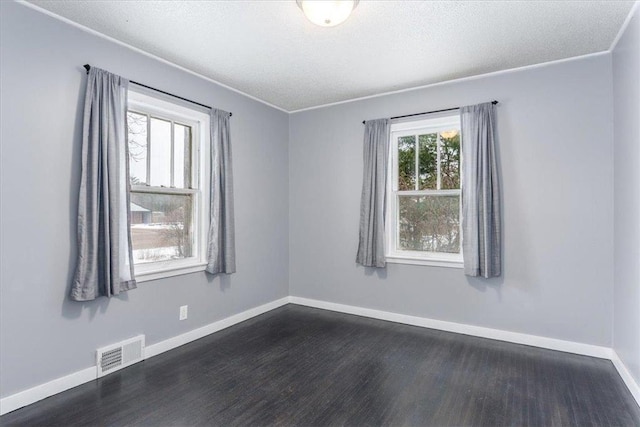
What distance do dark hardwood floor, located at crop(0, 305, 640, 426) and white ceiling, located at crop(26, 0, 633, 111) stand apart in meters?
2.70

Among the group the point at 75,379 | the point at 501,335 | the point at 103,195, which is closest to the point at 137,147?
the point at 103,195

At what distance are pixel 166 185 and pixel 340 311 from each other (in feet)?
8.44

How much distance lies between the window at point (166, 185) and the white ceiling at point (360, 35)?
0.54 m

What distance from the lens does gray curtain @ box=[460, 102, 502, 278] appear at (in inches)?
136

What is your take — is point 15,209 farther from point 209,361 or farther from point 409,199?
point 409,199

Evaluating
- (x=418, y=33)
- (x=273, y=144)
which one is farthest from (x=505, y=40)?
(x=273, y=144)

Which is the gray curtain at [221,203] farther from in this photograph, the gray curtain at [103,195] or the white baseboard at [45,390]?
the white baseboard at [45,390]

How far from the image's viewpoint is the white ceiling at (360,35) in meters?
2.45

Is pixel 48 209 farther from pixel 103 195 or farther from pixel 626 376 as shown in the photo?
pixel 626 376

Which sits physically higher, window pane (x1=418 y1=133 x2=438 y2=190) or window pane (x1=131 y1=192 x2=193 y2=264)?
window pane (x1=418 y1=133 x2=438 y2=190)

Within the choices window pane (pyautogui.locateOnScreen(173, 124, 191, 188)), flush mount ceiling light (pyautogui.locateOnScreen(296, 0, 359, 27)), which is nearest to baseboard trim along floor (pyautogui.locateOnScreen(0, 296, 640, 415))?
window pane (pyautogui.locateOnScreen(173, 124, 191, 188))

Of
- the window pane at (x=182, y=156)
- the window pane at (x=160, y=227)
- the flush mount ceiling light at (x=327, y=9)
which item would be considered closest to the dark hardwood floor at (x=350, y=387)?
the window pane at (x=160, y=227)

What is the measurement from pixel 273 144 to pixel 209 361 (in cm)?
275

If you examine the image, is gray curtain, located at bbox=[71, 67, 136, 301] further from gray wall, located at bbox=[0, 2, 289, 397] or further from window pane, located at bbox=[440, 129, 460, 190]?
window pane, located at bbox=[440, 129, 460, 190]
